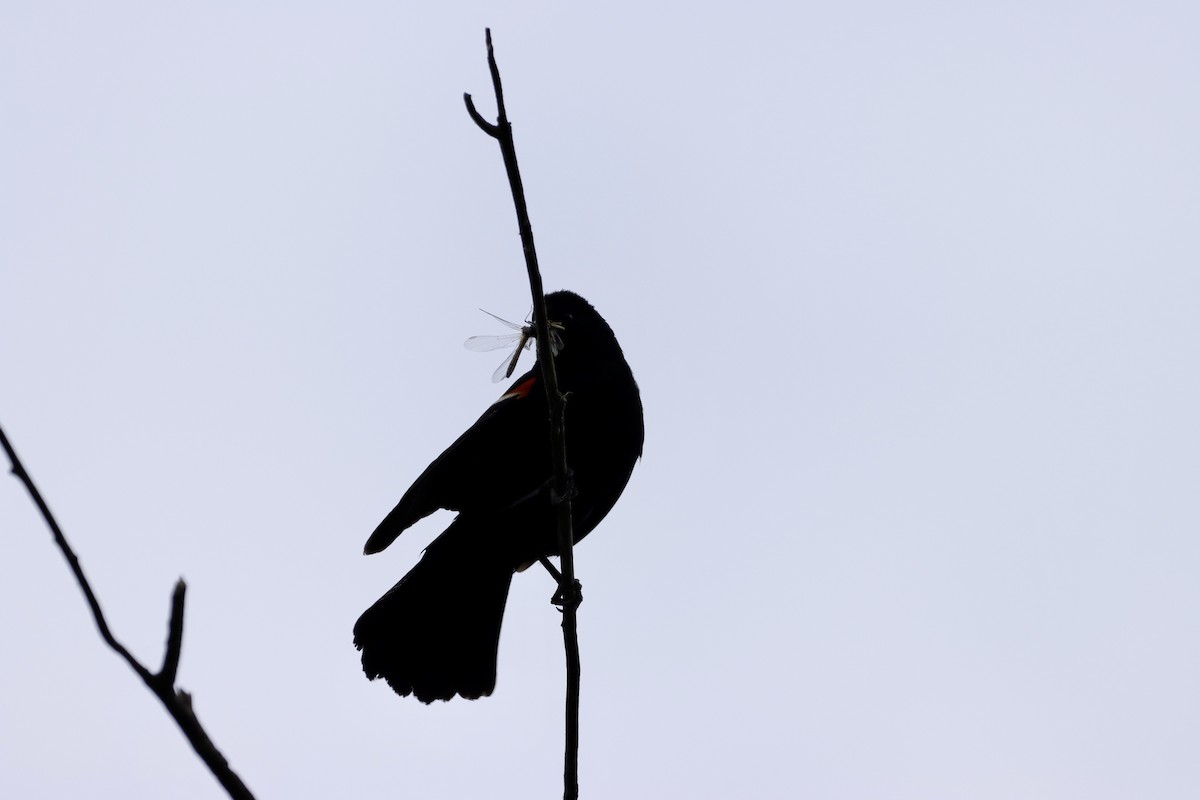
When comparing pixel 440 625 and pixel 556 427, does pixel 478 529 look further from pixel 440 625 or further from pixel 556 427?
pixel 556 427

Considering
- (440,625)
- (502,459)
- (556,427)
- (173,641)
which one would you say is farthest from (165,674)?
(440,625)

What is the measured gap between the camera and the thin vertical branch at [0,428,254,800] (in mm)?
1337

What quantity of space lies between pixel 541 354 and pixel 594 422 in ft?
6.65

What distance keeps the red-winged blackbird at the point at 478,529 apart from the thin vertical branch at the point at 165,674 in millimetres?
3002

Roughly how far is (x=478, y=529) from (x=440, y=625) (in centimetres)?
44

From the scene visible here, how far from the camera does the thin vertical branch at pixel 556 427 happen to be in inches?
89.8

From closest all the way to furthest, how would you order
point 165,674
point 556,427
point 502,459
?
point 165,674, point 556,427, point 502,459

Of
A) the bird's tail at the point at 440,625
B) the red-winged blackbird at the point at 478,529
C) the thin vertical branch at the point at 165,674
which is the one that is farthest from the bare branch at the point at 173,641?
the bird's tail at the point at 440,625

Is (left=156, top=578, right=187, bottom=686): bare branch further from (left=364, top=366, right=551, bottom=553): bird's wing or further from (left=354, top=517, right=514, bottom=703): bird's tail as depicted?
(left=354, top=517, right=514, bottom=703): bird's tail

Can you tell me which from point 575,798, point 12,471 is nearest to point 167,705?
point 12,471

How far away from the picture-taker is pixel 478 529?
4621mm

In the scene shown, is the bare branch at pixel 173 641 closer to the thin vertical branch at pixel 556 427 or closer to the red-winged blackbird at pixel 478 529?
the thin vertical branch at pixel 556 427

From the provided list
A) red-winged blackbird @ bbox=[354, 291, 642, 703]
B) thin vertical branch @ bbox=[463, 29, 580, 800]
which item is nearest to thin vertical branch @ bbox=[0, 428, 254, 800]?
thin vertical branch @ bbox=[463, 29, 580, 800]

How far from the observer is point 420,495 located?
173 inches
